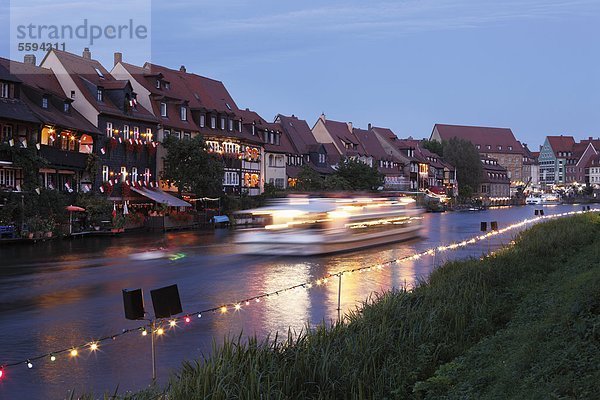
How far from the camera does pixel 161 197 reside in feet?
205

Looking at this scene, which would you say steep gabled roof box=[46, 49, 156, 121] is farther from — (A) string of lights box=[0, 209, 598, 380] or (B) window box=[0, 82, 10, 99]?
(A) string of lights box=[0, 209, 598, 380]

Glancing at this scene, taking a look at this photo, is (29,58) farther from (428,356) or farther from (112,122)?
(428,356)

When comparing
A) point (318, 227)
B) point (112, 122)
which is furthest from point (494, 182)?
point (318, 227)

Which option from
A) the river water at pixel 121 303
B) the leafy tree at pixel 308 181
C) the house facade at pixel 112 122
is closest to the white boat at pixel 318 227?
the river water at pixel 121 303

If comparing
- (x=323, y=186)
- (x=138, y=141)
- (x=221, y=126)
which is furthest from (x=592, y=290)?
(x=323, y=186)

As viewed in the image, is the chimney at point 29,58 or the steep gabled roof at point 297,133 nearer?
the chimney at point 29,58

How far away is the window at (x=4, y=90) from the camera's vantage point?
4731 centimetres

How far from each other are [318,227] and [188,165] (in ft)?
102

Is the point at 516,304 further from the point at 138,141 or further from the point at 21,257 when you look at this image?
the point at 138,141

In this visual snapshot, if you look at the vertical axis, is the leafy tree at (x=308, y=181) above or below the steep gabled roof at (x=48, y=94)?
below

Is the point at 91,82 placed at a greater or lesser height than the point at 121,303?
greater

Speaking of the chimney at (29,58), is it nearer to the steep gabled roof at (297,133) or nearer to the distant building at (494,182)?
the steep gabled roof at (297,133)

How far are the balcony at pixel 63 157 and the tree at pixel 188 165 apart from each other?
10749 mm

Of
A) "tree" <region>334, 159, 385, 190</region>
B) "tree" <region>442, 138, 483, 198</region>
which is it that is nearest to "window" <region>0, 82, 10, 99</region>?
"tree" <region>334, 159, 385, 190</region>
